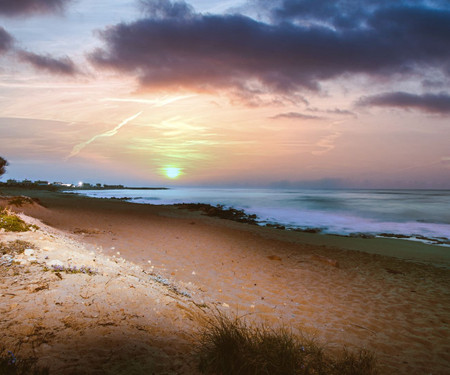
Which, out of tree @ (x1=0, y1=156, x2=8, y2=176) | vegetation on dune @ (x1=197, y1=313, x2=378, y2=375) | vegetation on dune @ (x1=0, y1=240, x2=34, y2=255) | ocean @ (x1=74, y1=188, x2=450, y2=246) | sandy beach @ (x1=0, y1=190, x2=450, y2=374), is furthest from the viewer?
tree @ (x1=0, y1=156, x2=8, y2=176)

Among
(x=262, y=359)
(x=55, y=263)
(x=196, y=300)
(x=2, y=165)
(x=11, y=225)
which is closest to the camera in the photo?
(x=262, y=359)

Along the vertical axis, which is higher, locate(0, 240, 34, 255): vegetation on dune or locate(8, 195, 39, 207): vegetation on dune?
locate(8, 195, 39, 207): vegetation on dune

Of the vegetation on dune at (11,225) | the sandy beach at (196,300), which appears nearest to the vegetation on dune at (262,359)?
the sandy beach at (196,300)

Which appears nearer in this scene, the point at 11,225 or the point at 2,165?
the point at 11,225

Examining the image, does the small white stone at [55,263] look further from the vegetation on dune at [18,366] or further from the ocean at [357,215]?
the ocean at [357,215]

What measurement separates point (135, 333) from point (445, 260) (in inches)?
601

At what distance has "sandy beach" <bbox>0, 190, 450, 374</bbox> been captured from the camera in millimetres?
3465

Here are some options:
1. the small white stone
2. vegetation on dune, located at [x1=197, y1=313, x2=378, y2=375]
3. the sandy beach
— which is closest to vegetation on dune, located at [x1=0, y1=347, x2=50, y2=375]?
the sandy beach

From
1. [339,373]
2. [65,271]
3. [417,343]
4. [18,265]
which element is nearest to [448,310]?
[417,343]

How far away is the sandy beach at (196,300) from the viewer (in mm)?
3465

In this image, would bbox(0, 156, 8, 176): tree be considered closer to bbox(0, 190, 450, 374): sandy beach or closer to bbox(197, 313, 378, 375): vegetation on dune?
bbox(0, 190, 450, 374): sandy beach

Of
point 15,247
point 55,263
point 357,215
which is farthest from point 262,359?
point 357,215

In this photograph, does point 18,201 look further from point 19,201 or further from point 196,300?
point 196,300

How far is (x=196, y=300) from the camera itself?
6027mm
